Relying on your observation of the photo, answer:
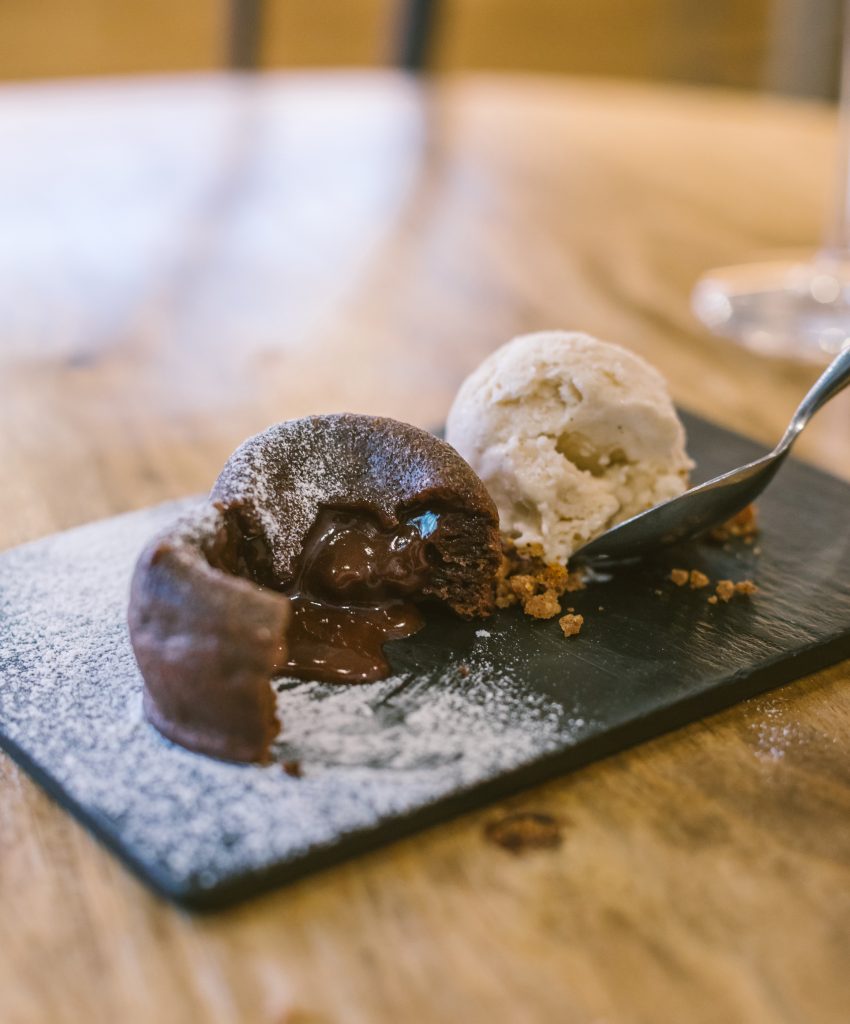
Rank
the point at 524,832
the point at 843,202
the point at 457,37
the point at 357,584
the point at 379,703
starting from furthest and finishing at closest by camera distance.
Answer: the point at 457,37
the point at 843,202
the point at 357,584
the point at 379,703
the point at 524,832

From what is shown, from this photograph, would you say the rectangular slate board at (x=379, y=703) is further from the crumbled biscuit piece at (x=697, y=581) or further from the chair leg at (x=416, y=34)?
the chair leg at (x=416, y=34)

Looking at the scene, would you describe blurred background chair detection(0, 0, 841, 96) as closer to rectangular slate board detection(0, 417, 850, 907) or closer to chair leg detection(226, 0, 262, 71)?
chair leg detection(226, 0, 262, 71)

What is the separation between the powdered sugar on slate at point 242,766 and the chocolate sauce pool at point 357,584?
0.07 m

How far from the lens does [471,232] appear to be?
3094 mm

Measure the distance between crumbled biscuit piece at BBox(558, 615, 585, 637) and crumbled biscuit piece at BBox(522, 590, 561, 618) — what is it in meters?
0.03

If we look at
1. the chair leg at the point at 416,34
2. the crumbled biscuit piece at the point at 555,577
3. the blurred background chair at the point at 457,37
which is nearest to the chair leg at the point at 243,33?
the chair leg at the point at 416,34

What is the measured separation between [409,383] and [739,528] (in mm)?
827

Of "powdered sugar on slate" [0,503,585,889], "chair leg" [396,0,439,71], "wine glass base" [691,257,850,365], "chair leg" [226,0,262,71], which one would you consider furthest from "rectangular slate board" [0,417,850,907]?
"chair leg" [226,0,262,71]

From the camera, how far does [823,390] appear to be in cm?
158

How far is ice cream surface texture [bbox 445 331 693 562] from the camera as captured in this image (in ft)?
4.99

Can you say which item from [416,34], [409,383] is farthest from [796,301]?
[416,34]

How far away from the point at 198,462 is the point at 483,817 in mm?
996

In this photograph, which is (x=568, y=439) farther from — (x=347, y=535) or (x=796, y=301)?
(x=796, y=301)

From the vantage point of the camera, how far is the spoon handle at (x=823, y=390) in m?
1.57
